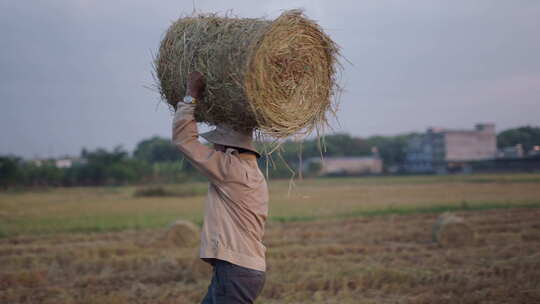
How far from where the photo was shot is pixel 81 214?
69.2 feet

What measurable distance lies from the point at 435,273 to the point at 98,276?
515cm

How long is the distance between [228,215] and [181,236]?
9.53m

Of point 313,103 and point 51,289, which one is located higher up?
point 313,103

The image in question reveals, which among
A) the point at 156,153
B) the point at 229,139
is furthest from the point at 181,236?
the point at 156,153

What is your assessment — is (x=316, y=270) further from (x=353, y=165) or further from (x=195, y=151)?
(x=353, y=165)

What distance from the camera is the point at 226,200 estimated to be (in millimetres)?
3256

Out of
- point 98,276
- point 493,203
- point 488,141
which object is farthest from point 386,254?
point 488,141

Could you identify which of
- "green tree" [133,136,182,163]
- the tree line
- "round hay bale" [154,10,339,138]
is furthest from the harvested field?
"green tree" [133,136,182,163]

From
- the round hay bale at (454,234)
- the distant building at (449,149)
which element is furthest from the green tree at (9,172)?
the distant building at (449,149)

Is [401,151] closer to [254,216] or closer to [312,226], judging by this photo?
[312,226]

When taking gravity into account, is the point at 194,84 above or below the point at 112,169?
above

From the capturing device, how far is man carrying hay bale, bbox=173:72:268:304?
3158 millimetres

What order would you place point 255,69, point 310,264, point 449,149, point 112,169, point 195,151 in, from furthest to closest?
point 449,149
point 112,169
point 310,264
point 255,69
point 195,151

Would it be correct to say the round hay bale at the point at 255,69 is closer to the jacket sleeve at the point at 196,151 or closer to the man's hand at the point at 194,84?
the man's hand at the point at 194,84
